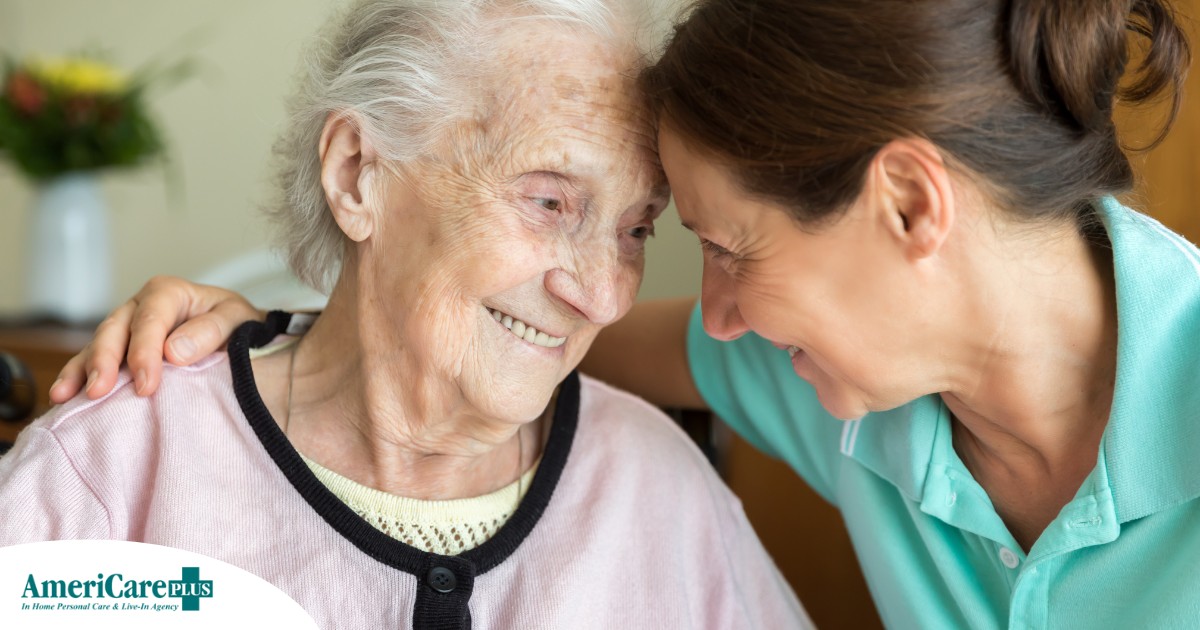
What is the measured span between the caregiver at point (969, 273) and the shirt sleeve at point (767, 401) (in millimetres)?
158

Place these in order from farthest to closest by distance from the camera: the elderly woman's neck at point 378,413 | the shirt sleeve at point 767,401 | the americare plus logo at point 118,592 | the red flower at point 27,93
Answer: the red flower at point 27,93 → the shirt sleeve at point 767,401 → the elderly woman's neck at point 378,413 → the americare plus logo at point 118,592

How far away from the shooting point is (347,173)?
1.33m

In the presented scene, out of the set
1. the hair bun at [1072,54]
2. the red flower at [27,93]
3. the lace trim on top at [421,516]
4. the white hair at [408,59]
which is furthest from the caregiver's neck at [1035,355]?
the red flower at [27,93]

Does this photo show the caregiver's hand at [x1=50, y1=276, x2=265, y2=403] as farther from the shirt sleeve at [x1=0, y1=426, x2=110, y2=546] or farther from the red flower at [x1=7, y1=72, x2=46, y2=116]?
the red flower at [x1=7, y1=72, x2=46, y2=116]

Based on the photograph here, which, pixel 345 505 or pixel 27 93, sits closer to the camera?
pixel 345 505

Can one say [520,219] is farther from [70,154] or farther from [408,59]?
[70,154]

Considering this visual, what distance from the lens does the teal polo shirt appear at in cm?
112

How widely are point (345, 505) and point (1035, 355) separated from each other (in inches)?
31.6

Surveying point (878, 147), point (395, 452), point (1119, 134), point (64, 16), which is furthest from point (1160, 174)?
point (64, 16)

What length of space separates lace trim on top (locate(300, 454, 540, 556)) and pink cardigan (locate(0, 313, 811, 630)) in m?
0.05

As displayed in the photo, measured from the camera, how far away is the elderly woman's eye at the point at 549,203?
1.27 m

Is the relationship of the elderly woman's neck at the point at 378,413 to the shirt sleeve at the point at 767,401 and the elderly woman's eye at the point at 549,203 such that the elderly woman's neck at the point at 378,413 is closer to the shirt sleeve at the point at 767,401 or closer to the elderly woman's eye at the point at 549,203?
the elderly woman's eye at the point at 549,203

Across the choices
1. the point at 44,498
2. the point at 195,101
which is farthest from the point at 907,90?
the point at 195,101

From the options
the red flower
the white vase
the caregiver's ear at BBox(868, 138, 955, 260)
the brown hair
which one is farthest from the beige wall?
the caregiver's ear at BBox(868, 138, 955, 260)
